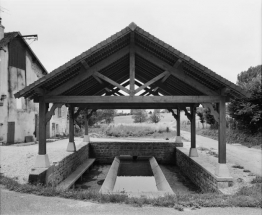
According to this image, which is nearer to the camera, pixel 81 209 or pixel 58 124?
pixel 81 209

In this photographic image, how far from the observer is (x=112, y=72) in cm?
905

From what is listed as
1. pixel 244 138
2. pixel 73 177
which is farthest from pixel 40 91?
Result: pixel 244 138

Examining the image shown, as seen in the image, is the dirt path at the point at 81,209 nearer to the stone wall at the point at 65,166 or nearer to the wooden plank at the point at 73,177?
the wooden plank at the point at 73,177

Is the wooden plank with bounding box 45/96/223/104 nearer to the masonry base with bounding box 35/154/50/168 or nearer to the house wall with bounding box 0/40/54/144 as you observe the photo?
the masonry base with bounding box 35/154/50/168

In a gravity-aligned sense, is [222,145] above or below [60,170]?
above

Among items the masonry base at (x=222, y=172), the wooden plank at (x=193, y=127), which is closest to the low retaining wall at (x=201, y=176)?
the masonry base at (x=222, y=172)

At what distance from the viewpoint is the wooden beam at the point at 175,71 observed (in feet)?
22.7

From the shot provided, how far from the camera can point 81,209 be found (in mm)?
4504

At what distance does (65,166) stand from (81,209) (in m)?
4.93

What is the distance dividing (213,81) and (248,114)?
10794mm

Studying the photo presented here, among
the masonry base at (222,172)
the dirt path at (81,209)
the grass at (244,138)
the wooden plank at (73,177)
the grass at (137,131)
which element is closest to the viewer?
the dirt path at (81,209)

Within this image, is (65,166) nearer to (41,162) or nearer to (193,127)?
(41,162)

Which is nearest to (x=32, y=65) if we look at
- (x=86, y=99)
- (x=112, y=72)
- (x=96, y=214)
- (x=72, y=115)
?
(x=72, y=115)

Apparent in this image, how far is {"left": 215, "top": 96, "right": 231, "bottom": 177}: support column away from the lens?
6620 mm
